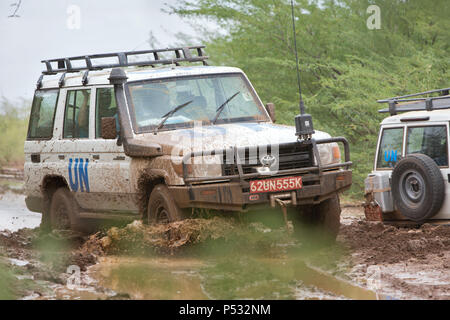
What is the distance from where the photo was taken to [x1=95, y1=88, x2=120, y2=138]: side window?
963 centimetres

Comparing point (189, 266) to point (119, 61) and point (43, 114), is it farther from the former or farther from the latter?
point (43, 114)

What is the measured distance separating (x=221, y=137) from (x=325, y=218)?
1541mm

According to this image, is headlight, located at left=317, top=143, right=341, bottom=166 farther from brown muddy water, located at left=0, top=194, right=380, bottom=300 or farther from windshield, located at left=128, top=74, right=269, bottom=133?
windshield, located at left=128, top=74, right=269, bottom=133

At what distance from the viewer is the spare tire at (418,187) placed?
9495 millimetres

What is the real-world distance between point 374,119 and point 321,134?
25.8 ft

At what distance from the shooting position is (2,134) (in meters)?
32.5

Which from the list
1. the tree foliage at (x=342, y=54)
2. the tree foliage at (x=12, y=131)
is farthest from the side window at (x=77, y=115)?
the tree foliage at (x=12, y=131)

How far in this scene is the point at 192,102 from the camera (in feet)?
30.7

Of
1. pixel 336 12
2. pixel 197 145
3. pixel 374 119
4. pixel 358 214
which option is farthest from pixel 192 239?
pixel 336 12

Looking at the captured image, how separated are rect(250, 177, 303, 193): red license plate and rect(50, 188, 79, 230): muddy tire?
10.4 feet

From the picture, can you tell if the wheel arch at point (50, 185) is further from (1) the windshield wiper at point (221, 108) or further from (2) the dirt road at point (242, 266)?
(1) the windshield wiper at point (221, 108)

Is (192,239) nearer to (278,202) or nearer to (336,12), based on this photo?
(278,202)
